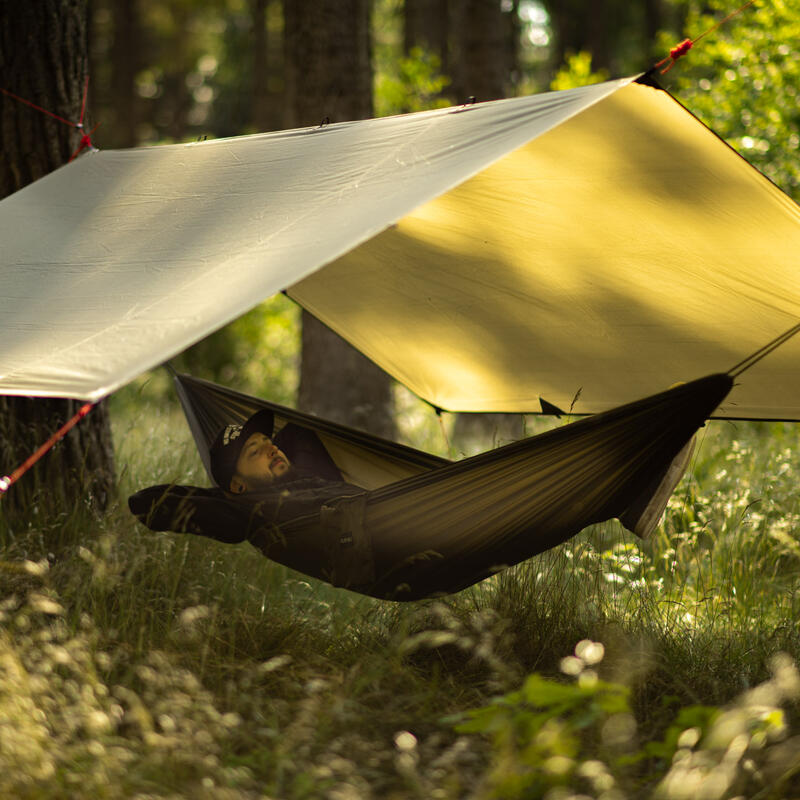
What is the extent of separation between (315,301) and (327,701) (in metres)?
1.58

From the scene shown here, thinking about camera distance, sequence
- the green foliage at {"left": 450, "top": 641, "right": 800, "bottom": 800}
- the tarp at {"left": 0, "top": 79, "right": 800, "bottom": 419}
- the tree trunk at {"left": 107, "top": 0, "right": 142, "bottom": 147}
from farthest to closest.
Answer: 1. the tree trunk at {"left": 107, "top": 0, "right": 142, "bottom": 147}
2. the tarp at {"left": 0, "top": 79, "right": 800, "bottom": 419}
3. the green foliage at {"left": 450, "top": 641, "right": 800, "bottom": 800}

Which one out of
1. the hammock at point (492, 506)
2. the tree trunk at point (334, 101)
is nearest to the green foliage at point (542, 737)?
the hammock at point (492, 506)

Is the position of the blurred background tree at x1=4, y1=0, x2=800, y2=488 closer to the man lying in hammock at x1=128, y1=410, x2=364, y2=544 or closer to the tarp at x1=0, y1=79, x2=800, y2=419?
the tarp at x1=0, y1=79, x2=800, y2=419

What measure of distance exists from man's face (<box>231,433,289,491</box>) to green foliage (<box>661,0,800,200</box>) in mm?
2709

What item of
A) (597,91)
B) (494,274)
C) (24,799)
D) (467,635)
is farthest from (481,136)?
(24,799)

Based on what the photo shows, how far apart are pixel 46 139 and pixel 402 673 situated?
2.18m

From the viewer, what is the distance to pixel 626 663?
194 cm

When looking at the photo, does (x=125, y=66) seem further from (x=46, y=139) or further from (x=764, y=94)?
(x=46, y=139)

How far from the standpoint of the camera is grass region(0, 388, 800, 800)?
4.95ft

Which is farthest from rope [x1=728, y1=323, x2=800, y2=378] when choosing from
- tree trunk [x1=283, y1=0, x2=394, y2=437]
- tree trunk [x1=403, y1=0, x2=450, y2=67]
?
tree trunk [x1=403, y1=0, x2=450, y2=67]

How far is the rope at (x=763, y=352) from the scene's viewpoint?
8.55ft

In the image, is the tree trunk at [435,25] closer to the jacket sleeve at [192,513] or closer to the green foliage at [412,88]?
the green foliage at [412,88]

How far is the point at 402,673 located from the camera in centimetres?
195

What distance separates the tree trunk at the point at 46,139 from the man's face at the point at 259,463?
0.54m
